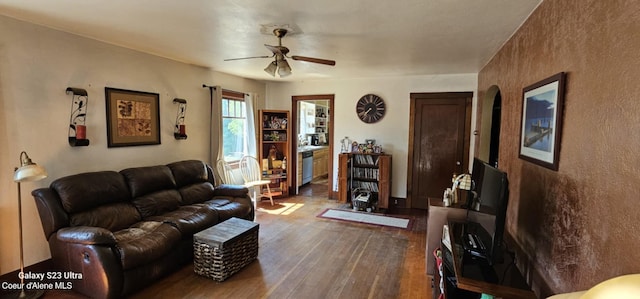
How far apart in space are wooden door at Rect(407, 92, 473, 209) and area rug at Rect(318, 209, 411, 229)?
2.86ft

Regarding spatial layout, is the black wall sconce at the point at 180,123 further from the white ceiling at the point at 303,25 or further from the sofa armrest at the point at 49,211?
the sofa armrest at the point at 49,211

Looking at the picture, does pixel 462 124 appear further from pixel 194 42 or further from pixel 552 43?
pixel 194 42

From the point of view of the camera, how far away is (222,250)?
277cm

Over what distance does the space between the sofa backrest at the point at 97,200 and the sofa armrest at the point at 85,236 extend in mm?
209

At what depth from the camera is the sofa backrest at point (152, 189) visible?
334 centimetres

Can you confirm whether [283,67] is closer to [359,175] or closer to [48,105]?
[48,105]

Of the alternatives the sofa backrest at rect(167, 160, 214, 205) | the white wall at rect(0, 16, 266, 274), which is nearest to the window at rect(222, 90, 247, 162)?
the sofa backrest at rect(167, 160, 214, 205)

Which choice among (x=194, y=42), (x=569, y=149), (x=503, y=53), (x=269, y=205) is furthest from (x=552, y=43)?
(x=269, y=205)

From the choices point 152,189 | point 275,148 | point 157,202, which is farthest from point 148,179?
point 275,148

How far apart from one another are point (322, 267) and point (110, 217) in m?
2.15

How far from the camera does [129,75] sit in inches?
141

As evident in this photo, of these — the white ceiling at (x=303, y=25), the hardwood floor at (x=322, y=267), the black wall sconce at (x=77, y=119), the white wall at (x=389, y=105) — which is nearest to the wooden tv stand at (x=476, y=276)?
the hardwood floor at (x=322, y=267)

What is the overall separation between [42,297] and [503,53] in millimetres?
4753

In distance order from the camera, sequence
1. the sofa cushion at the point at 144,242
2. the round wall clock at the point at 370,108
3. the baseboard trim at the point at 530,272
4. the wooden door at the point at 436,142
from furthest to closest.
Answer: the round wall clock at the point at 370,108, the wooden door at the point at 436,142, the sofa cushion at the point at 144,242, the baseboard trim at the point at 530,272
